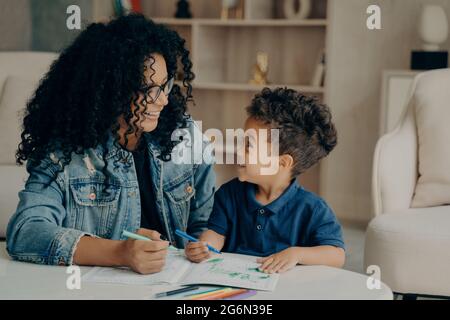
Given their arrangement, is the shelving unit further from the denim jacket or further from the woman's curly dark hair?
the woman's curly dark hair

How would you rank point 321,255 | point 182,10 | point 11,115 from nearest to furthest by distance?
1. point 321,255
2. point 11,115
3. point 182,10

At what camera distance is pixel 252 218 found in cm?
160

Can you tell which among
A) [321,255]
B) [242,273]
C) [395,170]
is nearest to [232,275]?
[242,273]

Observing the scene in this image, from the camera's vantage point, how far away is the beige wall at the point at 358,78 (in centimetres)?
380

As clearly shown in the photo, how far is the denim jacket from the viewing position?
139 centimetres

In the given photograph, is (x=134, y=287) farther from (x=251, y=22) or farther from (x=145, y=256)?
(x=251, y=22)

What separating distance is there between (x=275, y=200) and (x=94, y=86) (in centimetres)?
44

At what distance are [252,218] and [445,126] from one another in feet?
3.14

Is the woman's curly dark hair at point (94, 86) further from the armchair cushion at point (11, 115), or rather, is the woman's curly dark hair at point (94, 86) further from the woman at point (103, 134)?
the armchair cushion at point (11, 115)

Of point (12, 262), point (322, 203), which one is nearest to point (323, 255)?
point (322, 203)

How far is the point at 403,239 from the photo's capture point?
1964mm

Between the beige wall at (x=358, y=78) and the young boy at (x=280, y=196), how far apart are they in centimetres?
229

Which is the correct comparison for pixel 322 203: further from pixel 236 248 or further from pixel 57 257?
pixel 57 257

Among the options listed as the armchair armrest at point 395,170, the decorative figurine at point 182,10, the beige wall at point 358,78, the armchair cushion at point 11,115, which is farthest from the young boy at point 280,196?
the decorative figurine at point 182,10
